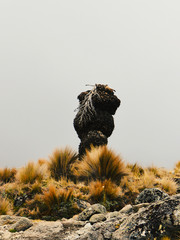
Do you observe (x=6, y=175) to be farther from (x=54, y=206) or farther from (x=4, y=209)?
(x=54, y=206)

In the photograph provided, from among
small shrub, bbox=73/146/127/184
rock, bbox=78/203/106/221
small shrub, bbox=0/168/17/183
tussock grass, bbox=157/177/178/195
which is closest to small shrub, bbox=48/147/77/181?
small shrub, bbox=73/146/127/184

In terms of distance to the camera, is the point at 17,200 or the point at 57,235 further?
the point at 17,200

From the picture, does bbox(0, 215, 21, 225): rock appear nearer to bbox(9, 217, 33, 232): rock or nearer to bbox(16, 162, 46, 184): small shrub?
bbox(9, 217, 33, 232): rock

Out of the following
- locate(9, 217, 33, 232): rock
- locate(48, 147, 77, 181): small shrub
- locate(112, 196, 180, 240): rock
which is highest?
locate(48, 147, 77, 181): small shrub

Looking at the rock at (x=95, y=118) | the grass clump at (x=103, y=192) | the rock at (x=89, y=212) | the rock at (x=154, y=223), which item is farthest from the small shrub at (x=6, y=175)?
the rock at (x=154, y=223)

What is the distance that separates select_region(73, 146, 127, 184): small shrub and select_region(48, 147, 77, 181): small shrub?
1101 mm

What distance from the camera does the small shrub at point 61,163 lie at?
8.69 metres

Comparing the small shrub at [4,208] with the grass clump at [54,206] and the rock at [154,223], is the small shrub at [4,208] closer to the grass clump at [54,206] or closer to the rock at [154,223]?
the grass clump at [54,206]

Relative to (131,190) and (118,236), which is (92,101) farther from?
(118,236)

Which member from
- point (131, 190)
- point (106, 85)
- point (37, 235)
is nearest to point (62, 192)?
point (131, 190)

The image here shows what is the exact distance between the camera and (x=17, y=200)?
680cm

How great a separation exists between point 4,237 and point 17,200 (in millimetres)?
3586

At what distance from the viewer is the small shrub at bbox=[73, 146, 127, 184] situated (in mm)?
7477

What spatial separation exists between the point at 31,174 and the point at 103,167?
2644mm
